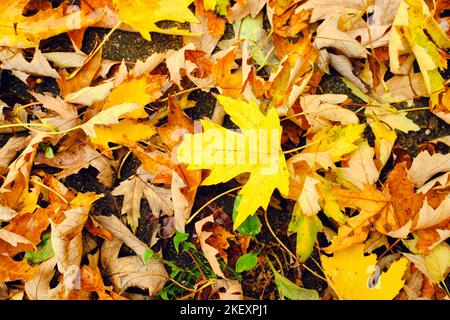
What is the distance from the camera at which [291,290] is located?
67.2 inches

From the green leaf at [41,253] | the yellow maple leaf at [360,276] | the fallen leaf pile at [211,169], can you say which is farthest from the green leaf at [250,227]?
the green leaf at [41,253]

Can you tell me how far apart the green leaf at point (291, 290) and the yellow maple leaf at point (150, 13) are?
91cm

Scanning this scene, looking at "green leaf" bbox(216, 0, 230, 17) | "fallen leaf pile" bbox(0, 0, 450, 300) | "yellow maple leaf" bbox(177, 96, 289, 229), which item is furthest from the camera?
"green leaf" bbox(216, 0, 230, 17)

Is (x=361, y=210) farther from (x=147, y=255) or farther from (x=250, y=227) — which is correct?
(x=147, y=255)

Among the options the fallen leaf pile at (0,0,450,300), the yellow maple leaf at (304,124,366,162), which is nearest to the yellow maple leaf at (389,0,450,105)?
the fallen leaf pile at (0,0,450,300)

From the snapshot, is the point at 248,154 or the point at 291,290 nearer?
the point at 248,154

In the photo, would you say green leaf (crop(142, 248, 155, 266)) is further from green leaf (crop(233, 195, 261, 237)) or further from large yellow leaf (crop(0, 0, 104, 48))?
large yellow leaf (crop(0, 0, 104, 48))

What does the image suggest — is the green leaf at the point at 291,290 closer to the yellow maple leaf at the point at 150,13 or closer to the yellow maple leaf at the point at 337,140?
the yellow maple leaf at the point at 337,140

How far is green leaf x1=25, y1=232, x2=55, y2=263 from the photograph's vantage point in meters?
1.68

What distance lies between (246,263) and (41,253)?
2.22ft

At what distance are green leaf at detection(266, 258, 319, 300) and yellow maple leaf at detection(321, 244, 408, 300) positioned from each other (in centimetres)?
7

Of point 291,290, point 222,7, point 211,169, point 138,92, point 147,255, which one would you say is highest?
point 222,7

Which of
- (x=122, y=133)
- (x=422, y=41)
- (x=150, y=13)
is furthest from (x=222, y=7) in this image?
(x=422, y=41)

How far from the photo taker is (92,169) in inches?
70.2
